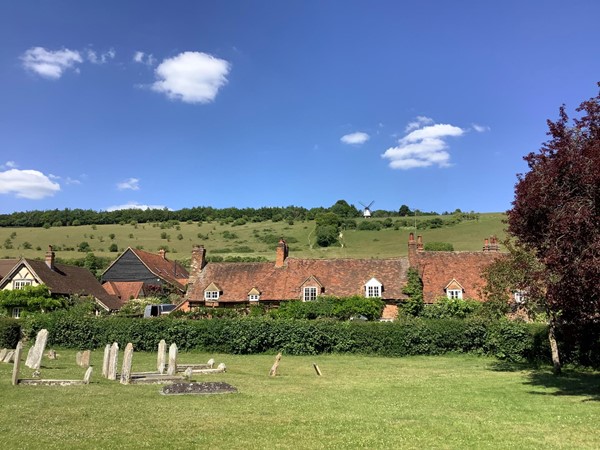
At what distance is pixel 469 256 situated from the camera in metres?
48.7

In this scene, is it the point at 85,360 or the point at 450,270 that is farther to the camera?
the point at 450,270

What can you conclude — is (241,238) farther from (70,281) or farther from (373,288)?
(373,288)

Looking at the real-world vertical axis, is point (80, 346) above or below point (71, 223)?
below

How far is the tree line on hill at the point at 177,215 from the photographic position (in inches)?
5418

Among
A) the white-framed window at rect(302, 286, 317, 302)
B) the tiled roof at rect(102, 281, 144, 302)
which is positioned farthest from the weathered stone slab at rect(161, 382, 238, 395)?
the tiled roof at rect(102, 281, 144, 302)

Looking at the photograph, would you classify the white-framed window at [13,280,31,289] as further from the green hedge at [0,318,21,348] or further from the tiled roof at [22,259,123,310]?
the green hedge at [0,318,21,348]

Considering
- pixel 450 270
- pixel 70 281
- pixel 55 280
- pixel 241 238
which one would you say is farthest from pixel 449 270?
pixel 241 238

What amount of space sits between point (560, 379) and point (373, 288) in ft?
77.6

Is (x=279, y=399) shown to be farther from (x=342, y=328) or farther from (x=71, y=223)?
(x=71, y=223)

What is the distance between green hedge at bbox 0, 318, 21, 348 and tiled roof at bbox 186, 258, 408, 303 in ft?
56.5

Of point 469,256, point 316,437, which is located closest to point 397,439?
point 316,437

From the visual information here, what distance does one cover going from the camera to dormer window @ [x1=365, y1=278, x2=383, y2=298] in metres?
45.4

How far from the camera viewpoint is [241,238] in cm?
12406

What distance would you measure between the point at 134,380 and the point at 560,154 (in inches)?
686
